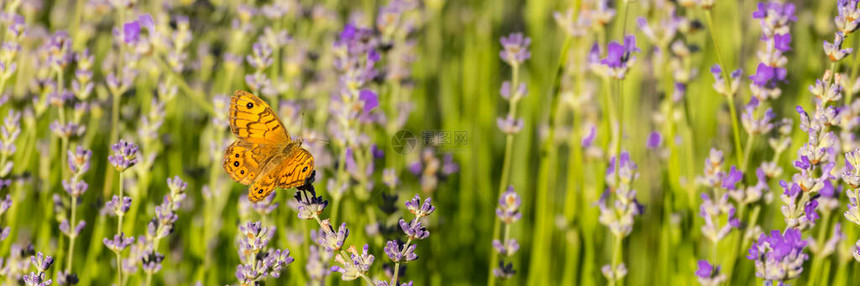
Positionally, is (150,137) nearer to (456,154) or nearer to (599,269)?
(456,154)

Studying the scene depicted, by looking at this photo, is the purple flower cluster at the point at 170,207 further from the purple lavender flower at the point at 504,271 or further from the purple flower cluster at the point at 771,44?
the purple flower cluster at the point at 771,44

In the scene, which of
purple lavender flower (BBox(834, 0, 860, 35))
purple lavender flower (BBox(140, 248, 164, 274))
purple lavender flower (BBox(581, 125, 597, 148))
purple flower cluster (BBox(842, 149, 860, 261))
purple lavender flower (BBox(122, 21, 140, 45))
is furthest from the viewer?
purple lavender flower (BBox(581, 125, 597, 148))

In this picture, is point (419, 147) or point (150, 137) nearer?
point (150, 137)

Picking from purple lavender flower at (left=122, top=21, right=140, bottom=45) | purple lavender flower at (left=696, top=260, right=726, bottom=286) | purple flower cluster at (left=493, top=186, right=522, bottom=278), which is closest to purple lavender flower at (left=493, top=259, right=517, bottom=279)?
purple flower cluster at (left=493, top=186, right=522, bottom=278)

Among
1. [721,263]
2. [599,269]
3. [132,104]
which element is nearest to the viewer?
[721,263]

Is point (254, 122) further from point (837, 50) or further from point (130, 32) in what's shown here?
point (837, 50)

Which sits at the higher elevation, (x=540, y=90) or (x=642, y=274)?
(x=540, y=90)

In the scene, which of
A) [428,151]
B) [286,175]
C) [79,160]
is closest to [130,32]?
[79,160]

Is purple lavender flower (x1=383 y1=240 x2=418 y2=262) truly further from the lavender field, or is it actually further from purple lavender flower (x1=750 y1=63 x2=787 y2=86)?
purple lavender flower (x1=750 y1=63 x2=787 y2=86)

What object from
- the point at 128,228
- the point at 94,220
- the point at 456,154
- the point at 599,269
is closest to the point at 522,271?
the point at 599,269
